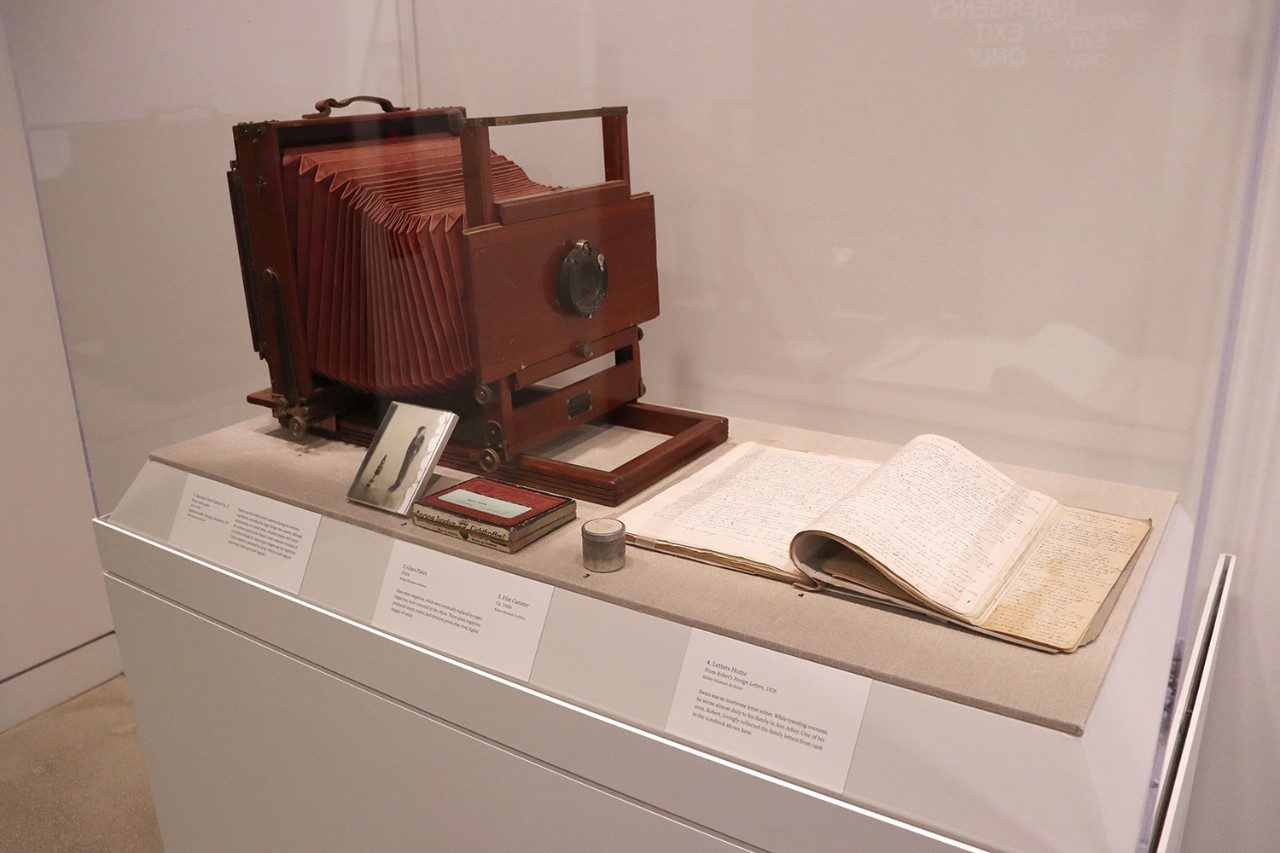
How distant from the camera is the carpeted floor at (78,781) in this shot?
6.68 feet

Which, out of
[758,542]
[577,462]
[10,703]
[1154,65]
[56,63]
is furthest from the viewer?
[10,703]

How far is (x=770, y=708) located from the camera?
995 mm

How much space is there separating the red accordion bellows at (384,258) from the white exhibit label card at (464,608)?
29cm

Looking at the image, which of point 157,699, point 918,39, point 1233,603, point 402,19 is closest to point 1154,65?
point 918,39

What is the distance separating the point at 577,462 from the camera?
1519 mm

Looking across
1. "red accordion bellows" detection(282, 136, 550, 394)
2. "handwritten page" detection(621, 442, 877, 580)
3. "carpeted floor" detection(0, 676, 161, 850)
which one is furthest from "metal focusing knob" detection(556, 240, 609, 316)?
"carpeted floor" detection(0, 676, 161, 850)

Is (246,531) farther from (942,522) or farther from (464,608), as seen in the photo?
(942,522)

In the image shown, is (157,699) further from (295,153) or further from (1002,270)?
(1002,270)

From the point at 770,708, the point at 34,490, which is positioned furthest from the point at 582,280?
the point at 34,490

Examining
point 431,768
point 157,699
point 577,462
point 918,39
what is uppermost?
point 918,39

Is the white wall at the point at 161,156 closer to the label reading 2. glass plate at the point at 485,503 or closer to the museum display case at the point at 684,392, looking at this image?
the museum display case at the point at 684,392

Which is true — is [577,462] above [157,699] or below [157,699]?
above

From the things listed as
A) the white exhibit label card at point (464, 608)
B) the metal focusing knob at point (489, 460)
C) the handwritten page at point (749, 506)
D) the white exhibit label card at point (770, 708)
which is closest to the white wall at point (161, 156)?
the metal focusing knob at point (489, 460)

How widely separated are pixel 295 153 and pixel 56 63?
872 mm
